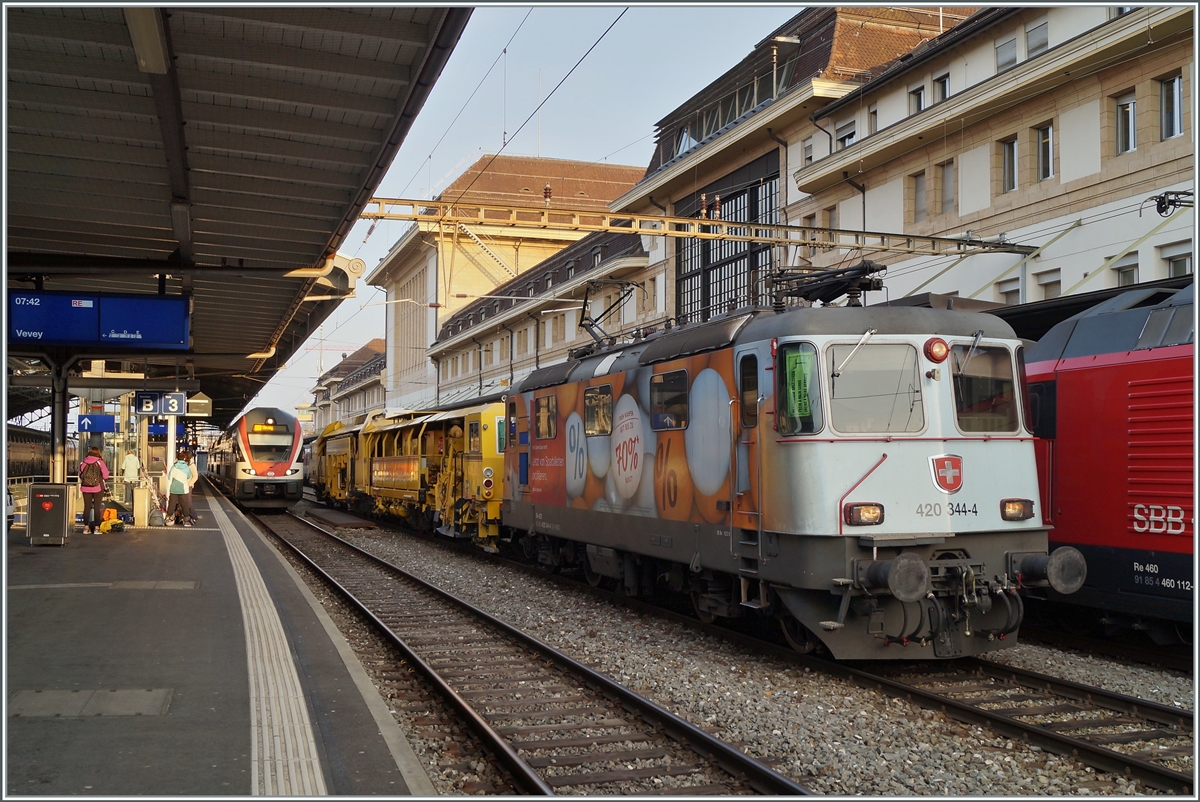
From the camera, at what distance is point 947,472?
8953 millimetres

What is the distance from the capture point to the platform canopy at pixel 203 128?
333 inches

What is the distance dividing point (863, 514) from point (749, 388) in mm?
1649

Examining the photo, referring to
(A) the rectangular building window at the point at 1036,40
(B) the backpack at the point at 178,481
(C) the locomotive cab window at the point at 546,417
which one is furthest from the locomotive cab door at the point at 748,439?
(B) the backpack at the point at 178,481

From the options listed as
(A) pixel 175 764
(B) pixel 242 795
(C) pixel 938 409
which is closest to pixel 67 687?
(A) pixel 175 764

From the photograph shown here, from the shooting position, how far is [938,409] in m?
9.11

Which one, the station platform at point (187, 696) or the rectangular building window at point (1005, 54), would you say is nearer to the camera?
the station platform at point (187, 696)

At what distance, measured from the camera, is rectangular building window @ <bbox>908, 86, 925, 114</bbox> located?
27.0 meters

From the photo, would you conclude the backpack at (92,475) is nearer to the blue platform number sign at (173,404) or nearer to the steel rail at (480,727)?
the blue platform number sign at (173,404)

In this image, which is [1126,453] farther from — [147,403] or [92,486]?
[147,403]

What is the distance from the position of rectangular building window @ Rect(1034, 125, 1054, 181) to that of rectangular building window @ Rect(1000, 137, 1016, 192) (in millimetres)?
803

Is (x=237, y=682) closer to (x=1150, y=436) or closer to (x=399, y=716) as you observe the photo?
(x=399, y=716)

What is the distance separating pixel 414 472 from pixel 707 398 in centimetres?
1687

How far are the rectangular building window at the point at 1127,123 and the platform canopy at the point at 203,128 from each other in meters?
16.2

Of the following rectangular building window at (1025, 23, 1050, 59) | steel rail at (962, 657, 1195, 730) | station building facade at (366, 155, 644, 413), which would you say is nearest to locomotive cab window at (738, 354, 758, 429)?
steel rail at (962, 657, 1195, 730)
